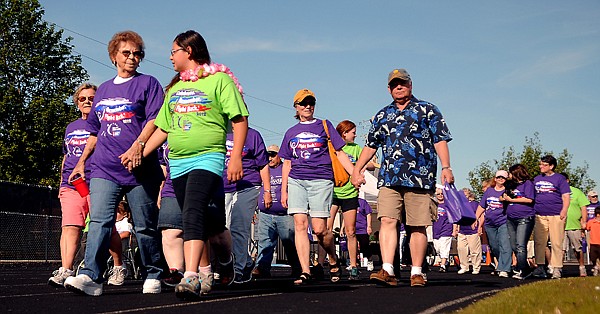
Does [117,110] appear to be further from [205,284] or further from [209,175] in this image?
[205,284]

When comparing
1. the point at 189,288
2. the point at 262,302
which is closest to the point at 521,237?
the point at 262,302

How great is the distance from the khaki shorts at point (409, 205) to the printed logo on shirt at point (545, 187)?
589cm

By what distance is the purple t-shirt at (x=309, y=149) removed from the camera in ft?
32.4

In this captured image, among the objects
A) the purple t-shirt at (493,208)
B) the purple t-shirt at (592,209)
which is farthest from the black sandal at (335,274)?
the purple t-shirt at (592,209)

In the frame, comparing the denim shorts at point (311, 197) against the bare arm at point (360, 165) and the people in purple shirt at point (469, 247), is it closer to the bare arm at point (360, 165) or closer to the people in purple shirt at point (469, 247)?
the bare arm at point (360, 165)

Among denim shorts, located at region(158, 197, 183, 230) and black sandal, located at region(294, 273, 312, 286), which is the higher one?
denim shorts, located at region(158, 197, 183, 230)

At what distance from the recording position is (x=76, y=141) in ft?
30.4

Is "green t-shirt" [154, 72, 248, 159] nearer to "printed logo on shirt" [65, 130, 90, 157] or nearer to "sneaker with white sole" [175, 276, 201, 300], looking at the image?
"sneaker with white sole" [175, 276, 201, 300]

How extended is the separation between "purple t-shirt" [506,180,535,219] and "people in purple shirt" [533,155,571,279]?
327 mm

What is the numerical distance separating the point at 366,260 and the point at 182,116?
13.4 metres

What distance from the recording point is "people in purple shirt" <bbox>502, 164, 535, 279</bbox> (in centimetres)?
1369

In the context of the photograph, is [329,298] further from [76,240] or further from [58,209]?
[58,209]

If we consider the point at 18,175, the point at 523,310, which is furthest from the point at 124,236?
the point at 18,175

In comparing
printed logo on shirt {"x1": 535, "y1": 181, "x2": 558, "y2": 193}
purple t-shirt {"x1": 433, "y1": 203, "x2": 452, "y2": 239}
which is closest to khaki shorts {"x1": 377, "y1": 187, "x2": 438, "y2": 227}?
printed logo on shirt {"x1": 535, "y1": 181, "x2": 558, "y2": 193}
